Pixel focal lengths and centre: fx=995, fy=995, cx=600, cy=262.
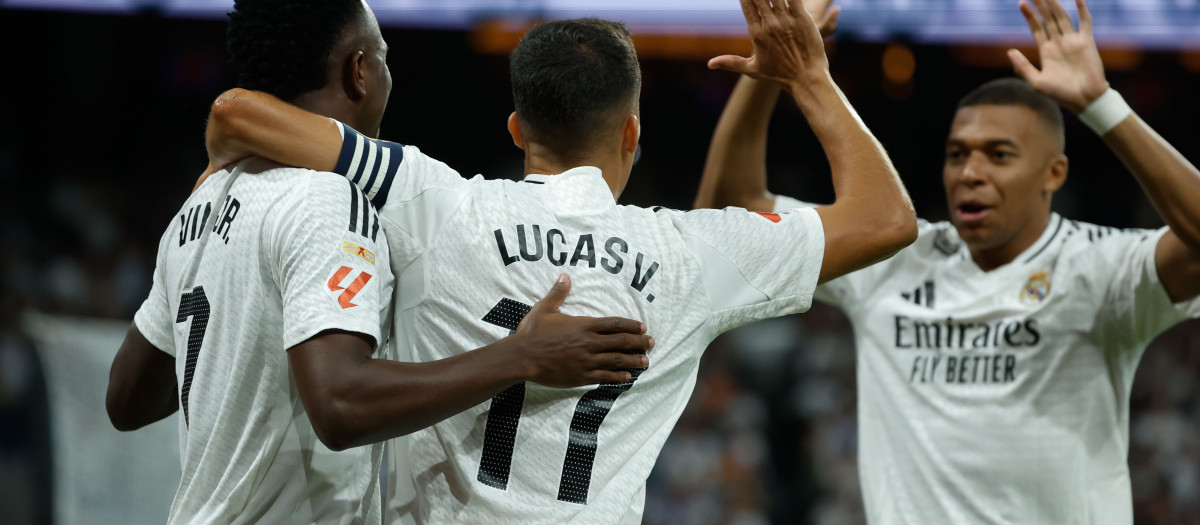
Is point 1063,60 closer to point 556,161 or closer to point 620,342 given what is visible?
point 556,161

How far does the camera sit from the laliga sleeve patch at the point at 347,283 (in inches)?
79.4

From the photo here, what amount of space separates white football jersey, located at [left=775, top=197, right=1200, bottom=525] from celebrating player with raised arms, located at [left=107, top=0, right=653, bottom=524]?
1.92 meters

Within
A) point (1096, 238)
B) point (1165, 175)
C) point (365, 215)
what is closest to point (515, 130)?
point (365, 215)

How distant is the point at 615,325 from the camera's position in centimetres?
212

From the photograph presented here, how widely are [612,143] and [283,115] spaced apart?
30.2 inches

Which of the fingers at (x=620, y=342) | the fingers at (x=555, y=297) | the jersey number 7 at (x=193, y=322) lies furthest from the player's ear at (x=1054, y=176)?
the jersey number 7 at (x=193, y=322)

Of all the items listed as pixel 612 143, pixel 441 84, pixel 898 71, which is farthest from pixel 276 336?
pixel 898 71

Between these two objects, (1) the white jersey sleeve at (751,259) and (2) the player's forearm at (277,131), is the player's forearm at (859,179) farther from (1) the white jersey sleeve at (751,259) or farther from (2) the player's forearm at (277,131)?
(2) the player's forearm at (277,131)

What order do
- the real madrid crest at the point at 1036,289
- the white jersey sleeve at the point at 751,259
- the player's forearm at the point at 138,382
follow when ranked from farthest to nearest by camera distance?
the real madrid crest at the point at 1036,289 < the player's forearm at the point at 138,382 < the white jersey sleeve at the point at 751,259

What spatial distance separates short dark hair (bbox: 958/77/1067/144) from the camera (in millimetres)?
4031

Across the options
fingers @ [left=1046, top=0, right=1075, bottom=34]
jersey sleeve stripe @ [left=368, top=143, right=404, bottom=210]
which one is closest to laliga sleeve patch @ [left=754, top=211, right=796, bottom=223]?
jersey sleeve stripe @ [left=368, top=143, right=404, bottom=210]

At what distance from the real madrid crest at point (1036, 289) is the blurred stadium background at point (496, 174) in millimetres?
4138

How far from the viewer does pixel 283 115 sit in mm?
2244

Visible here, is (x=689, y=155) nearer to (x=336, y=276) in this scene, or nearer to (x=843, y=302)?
(x=843, y=302)
